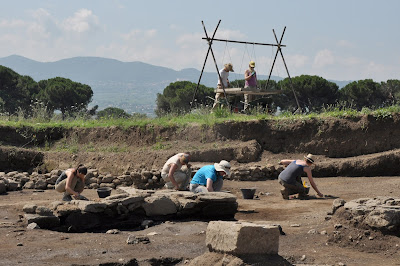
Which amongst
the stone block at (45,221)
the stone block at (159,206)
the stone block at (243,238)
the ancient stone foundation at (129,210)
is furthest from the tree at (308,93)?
the stone block at (243,238)

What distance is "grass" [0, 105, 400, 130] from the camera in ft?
59.3

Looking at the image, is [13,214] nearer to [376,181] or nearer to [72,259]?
[72,259]

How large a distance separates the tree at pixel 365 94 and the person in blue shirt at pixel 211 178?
3068 centimetres

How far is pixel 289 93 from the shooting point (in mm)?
41969

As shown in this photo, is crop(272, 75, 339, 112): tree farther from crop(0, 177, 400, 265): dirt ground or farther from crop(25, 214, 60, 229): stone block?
crop(25, 214, 60, 229): stone block

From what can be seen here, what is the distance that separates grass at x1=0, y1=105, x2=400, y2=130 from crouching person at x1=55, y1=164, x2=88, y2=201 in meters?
6.86

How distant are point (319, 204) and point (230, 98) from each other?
9.47 m

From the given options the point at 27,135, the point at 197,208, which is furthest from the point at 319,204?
the point at 27,135

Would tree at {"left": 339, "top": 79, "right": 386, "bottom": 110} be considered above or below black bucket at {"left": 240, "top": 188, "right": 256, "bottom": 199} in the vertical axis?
above

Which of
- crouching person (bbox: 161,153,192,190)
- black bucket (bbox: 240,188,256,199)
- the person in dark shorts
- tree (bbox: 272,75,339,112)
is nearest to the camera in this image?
crouching person (bbox: 161,153,192,190)

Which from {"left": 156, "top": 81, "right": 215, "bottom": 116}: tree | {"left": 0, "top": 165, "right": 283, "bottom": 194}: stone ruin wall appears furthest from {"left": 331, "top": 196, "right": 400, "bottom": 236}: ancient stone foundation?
{"left": 156, "top": 81, "right": 215, "bottom": 116}: tree

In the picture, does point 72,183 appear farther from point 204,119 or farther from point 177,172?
point 204,119

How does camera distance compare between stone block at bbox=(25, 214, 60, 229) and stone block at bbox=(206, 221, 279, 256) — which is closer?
stone block at bbox=(206, 221, 279, 256)

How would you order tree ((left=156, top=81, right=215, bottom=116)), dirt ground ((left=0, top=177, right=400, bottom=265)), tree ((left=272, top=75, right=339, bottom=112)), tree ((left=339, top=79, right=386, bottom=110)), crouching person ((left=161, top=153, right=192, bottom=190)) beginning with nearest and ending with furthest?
dirt ground ((left=0, top=177, right=400, bottom=265)), crouching person ((left=161, top=153, right=192, bottom=190)), tree ((left=339, top=79, right=386, bottom=110)), tree ((left=272, top=75, right=339, bottom=112)), tree ((left=156, top=81, right=215, bottom=116))
